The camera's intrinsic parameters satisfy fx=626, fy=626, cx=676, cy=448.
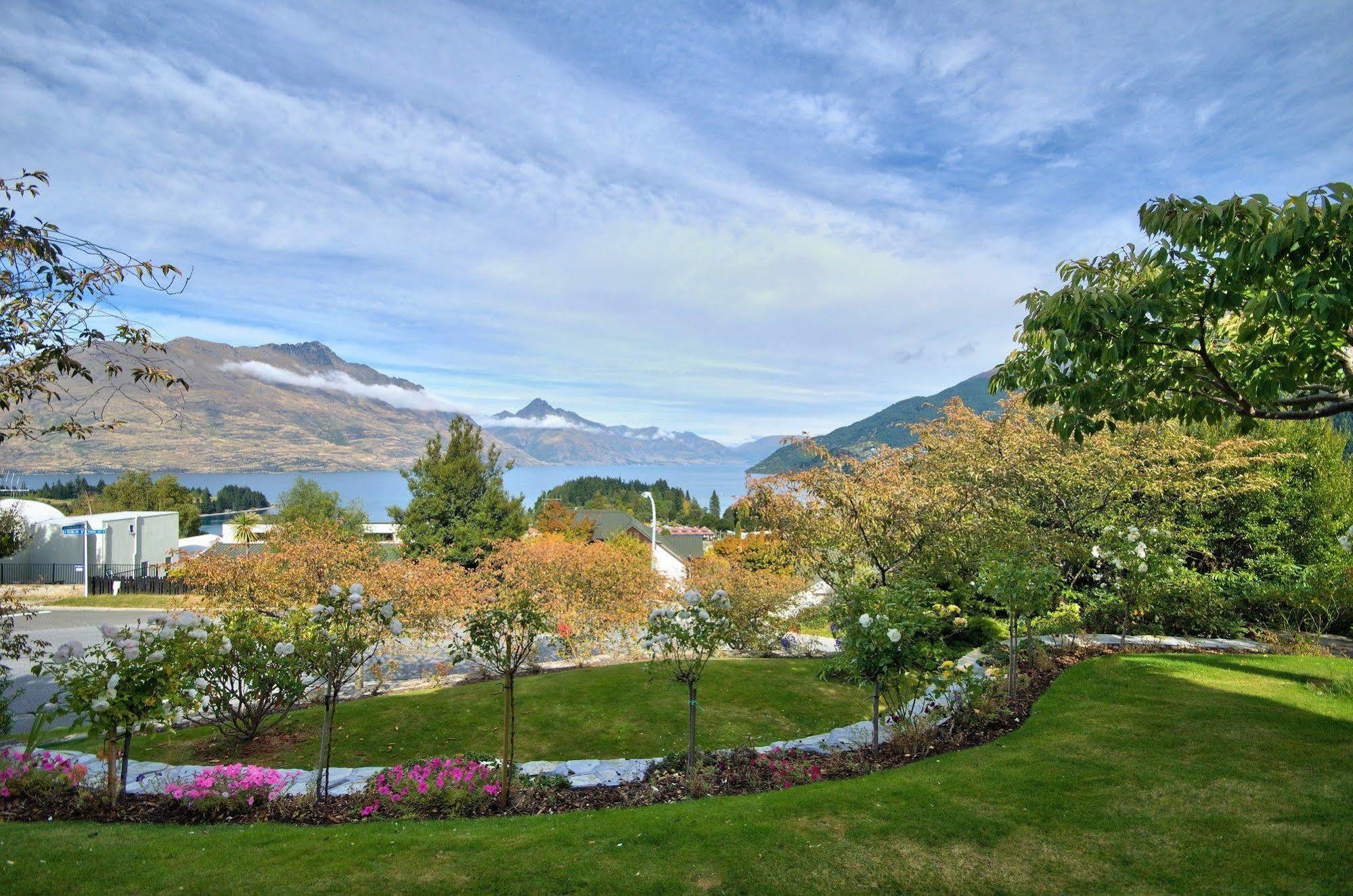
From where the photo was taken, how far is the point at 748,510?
13742 mm

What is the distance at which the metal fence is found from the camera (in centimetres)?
3028

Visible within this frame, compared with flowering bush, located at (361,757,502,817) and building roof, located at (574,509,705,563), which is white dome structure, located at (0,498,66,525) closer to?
building roof, located at (574,509,705,563)

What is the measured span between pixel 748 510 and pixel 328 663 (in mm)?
9066

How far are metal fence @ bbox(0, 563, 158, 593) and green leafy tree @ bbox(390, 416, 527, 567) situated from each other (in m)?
13.9

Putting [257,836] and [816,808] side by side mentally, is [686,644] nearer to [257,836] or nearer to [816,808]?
[816,808]

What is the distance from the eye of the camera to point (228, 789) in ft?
18.4

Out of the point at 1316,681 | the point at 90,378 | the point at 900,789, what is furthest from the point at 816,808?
the point at 1316,681

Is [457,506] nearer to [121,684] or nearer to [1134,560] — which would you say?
[121,684]

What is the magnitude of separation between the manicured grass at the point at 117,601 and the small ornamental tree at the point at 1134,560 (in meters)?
31.7

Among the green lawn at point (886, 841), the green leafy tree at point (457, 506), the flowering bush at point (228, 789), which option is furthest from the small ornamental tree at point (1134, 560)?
the green leafy tree at point (457, 506)

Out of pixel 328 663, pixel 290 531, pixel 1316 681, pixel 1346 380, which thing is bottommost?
pixel 1316 681

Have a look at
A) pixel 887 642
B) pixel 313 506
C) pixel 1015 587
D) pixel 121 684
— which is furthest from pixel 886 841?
pixel 313 506

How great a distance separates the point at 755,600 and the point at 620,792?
1102cm

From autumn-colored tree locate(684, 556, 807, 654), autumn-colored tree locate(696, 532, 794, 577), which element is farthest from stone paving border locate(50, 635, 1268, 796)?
autumn-colored tree locate(696, 532, 794, 577)
